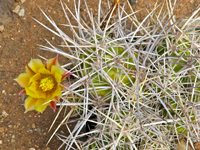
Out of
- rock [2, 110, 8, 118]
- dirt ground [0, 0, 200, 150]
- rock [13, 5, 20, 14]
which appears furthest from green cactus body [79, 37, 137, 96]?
rock [13, 5, 20, 14]

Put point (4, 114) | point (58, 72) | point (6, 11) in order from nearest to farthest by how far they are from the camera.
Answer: point (58, 72), point (4, 114), point (6, 11)

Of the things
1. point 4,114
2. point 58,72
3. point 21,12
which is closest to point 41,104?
point 58,72

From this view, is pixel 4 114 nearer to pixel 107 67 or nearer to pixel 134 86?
pixel 107 67

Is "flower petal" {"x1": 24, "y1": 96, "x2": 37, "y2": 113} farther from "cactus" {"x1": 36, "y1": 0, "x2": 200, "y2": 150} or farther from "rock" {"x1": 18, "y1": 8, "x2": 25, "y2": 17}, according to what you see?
"rock" {"x1": 18, "y1": 8, "x2": 25, "y2": 17}

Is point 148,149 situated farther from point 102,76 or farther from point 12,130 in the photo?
point 12,130

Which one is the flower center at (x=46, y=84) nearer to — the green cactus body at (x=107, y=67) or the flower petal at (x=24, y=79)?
the flower petal at (x=24, y=79)

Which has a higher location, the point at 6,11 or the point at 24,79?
the point at 6,11

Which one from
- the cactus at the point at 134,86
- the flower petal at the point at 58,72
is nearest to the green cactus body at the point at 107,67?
the cactus at the point at 134,86
